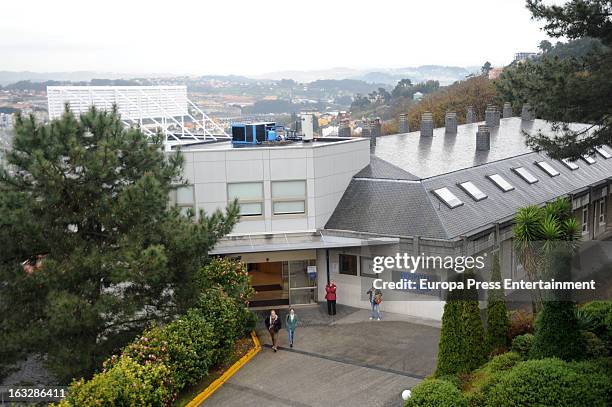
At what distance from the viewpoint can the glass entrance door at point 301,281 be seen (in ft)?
87.4

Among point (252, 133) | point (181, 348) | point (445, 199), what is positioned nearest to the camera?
point (181, 348)

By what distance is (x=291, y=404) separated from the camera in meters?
17.5

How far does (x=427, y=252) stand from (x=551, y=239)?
8.09 meters

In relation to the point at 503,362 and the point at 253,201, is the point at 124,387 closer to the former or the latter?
the point at 503,362

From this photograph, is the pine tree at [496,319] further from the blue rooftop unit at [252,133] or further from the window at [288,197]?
the blue rooftop unit at [252,133]

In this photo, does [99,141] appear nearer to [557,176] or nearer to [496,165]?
[496,165]

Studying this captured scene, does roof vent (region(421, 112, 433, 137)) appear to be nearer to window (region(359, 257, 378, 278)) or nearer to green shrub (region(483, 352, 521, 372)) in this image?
window (region(359, 257, 378, 278))

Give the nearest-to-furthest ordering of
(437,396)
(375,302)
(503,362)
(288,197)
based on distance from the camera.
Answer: (437,396)
(503,362)
(375,302)
(288,197)

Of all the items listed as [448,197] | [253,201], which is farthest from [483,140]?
[253,201]

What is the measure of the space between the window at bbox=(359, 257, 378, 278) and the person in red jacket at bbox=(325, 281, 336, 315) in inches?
57.3

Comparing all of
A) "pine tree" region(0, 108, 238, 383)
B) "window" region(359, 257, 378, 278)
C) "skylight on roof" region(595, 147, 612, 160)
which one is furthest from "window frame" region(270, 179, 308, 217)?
"skylight on roof" region(595, 147, 612, 160)

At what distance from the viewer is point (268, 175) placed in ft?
85.0

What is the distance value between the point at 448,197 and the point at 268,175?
24.1 feet

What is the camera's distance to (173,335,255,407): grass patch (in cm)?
1806
